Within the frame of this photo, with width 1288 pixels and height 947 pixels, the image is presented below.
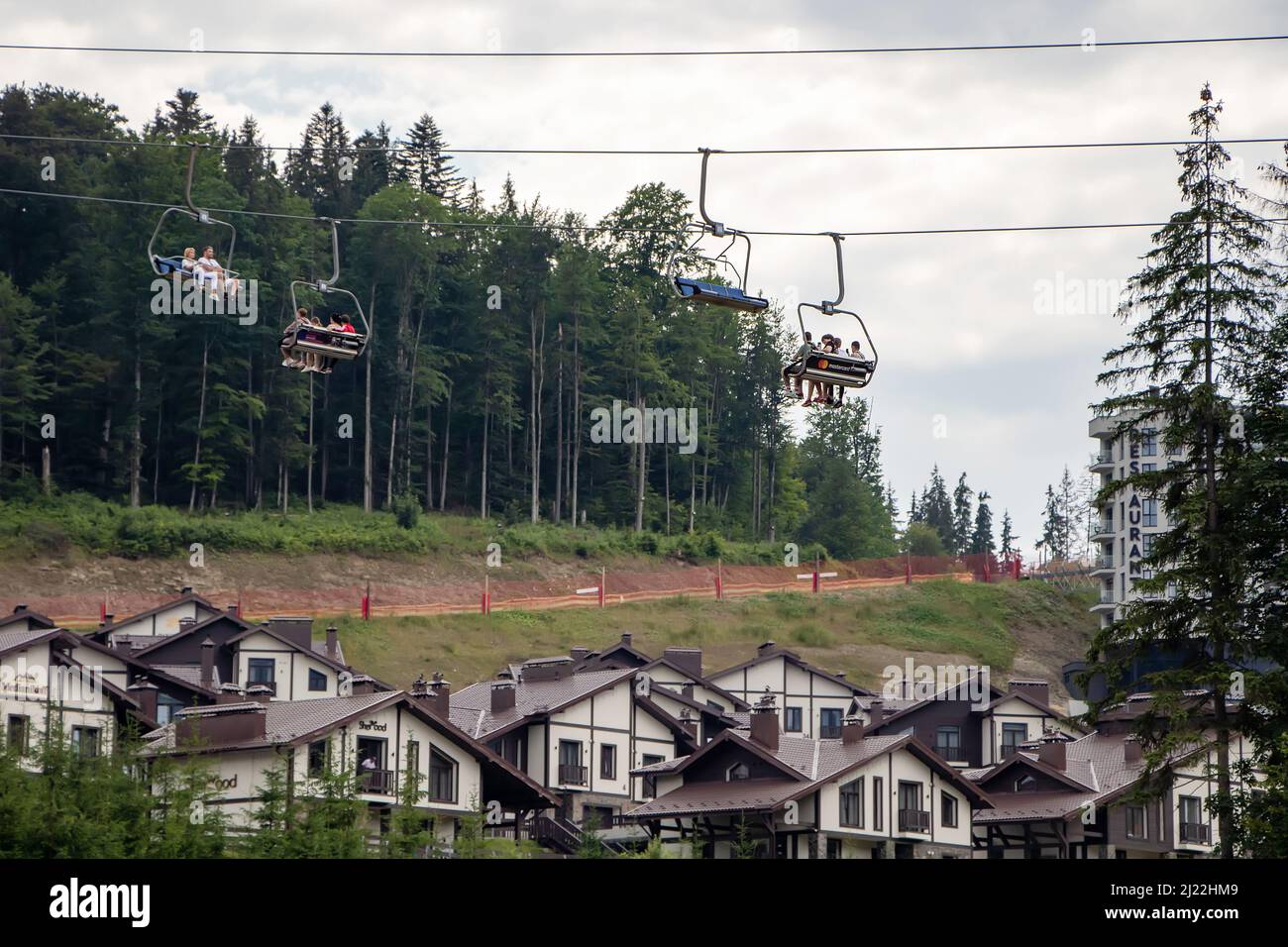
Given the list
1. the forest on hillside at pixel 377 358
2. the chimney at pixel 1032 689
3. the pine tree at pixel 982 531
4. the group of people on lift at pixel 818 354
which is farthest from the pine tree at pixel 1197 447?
the pine tree at pixel 982 531

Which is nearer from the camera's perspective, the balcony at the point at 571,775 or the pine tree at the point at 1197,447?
the pine tree at the point at 1197,447

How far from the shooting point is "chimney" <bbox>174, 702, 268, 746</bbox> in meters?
43.6

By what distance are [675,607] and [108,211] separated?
4009 centimetres

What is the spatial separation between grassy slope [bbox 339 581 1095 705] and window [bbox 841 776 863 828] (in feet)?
84.5

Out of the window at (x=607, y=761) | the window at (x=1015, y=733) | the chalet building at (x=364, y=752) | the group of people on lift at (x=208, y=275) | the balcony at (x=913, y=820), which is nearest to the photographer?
the group of people on lift at (x=208, y=275)

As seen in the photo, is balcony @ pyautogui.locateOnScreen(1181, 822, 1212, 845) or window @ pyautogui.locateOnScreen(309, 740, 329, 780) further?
balcony @ pyautogui.locateOnScreen(1181, 822, 1212, 845)

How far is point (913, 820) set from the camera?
53219 millimetres

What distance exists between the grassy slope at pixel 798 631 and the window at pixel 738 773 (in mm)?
22885

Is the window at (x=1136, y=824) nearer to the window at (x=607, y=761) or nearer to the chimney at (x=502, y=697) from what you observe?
the window at (x=607, y=761)

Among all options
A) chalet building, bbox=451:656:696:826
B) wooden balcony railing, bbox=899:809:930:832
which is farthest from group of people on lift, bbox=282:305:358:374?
wooden balcony railing, bbox=899:809:930:832

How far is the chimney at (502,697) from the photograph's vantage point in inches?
2285

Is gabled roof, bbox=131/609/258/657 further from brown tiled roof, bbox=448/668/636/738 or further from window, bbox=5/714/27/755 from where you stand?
window, bbox=5/714/27/755

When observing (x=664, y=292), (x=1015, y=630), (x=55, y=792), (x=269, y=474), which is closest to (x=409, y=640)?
(x=269, y=474)

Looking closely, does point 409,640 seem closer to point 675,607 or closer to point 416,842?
point 675,607
